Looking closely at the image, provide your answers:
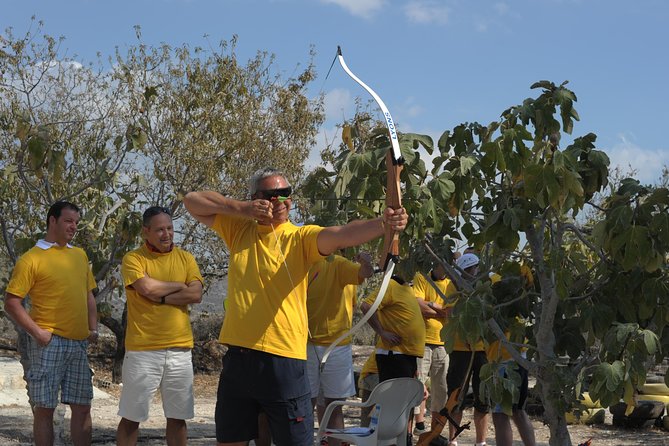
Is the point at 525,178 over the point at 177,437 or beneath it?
over

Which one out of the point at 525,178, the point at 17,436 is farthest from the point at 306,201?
the point at 525,178

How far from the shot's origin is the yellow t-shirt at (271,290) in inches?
167

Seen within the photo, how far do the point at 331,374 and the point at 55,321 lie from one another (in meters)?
1.92

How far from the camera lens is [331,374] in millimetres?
6797

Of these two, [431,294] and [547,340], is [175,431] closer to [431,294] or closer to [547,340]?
[547,340]

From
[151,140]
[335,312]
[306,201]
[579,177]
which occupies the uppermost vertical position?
[151,140]

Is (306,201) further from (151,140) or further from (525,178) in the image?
(525,178)

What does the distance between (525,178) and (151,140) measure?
776 centimetres

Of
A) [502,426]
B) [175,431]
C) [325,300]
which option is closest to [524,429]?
[502,426]

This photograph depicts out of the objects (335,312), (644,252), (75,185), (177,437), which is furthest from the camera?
(75,185)

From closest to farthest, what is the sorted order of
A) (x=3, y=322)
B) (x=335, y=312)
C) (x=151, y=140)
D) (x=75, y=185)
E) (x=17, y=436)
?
1. (x=335, y=312)
2. (x=17, y=436)
3. (x=75, y=185)
4. (x=151, y=140)
5. (x=3, y=322)

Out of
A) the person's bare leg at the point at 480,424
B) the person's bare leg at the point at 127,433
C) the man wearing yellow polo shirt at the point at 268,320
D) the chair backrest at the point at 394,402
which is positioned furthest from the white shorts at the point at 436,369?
the man wearing yellow polo shirt at the point at 268,320

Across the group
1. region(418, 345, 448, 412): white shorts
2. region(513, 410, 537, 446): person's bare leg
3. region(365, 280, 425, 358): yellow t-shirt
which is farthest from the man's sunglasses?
region(418, 345, 448, 412): white shorts

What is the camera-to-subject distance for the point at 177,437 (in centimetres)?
615
